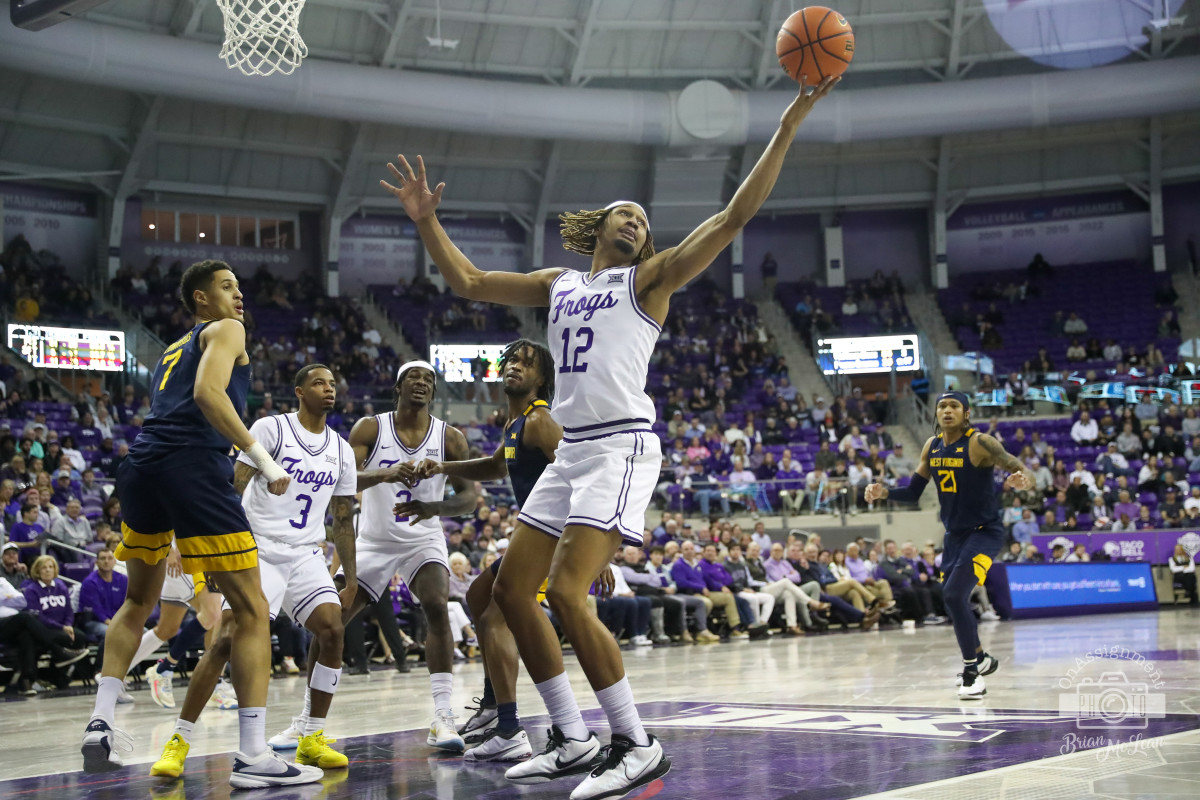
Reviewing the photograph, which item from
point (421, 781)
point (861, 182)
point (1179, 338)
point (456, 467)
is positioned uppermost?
Answer: point (861, 182)

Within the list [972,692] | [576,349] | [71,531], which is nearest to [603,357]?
[576,349]

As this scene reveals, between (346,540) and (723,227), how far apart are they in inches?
115

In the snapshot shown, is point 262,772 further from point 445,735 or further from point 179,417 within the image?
point 179,417

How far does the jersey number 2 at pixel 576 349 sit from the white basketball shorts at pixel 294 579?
2145mm

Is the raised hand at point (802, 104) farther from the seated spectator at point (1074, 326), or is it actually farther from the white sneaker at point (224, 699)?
the seated spectator at point (1074, 326)

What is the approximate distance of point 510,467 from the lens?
635 centimetres

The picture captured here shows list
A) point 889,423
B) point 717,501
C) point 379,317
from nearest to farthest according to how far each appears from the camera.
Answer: point 717,501
point 889,423
point 379,317

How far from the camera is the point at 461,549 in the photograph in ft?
51.4

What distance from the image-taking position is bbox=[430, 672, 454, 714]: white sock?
6234 millimetres

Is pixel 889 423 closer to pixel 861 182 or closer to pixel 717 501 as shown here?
pixel 717 501

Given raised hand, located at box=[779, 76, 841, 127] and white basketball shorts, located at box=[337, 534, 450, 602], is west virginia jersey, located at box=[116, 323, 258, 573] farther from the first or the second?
raised hand, located at box=[779, 76, 841, 127]

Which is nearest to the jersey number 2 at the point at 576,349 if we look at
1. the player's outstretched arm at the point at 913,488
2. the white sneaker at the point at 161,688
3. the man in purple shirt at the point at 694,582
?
the player's outstretched arm at the point at 913,488

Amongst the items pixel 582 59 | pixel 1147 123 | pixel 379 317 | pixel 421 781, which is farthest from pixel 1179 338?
pixel 421 781

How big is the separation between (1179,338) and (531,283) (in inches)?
1110
